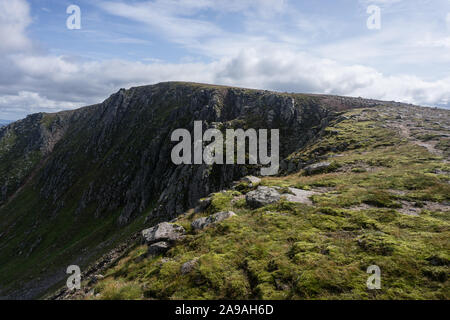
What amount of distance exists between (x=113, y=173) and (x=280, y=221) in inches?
4900

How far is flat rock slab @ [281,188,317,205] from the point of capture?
22.1 meters

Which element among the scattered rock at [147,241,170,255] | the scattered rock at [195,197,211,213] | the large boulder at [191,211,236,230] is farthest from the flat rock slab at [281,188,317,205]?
the scattered rock at [147,241,170,255]

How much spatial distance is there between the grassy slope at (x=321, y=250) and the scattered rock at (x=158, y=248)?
97 cm

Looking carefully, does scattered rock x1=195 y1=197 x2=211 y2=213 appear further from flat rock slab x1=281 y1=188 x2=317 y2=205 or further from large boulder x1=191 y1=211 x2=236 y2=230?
flat rock slab x1=281 y1=188 x2=317 y2=205

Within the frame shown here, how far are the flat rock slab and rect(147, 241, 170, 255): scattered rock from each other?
12.4m

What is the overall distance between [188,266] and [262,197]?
11.5m

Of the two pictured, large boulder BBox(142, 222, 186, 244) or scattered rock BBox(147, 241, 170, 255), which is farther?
large boulder BBox(142, 222, 186, 244)

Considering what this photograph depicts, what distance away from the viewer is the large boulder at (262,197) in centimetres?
2250

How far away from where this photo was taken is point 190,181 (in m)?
62.3

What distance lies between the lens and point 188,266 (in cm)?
1412

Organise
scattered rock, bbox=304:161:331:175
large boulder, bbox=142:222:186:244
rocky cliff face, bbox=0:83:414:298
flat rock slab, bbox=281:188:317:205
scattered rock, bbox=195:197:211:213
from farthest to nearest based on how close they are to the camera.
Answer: rocky cliff face, bbox=0:83:414:298, scattered rock, bbox=304:161:331:175, scattered rock, bbox=195:197:211:213, flat rock slab, bbox=281:188:317:205, large boulder, bbox=142:222:186:244

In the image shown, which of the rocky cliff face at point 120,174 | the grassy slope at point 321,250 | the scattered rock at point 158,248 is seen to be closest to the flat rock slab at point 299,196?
the grassy slope at point 321,250

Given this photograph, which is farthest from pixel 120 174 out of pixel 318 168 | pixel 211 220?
pixel 211 220

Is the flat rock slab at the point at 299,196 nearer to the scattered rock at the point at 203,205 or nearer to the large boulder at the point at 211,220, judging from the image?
the large boulder at the point at 211,220
